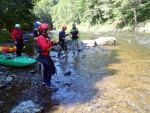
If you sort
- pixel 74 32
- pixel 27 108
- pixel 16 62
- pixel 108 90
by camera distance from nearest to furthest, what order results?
1. pixel 27 108
2. pixel 108 90
3. pixel 16 62
4. pixel 74 32

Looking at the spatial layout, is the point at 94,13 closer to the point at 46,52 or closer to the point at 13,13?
the point at 13,13

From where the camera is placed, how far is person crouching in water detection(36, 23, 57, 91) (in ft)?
21.2

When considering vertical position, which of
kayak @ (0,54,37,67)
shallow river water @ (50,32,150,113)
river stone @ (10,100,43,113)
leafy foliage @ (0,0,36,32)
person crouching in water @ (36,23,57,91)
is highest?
leafy foliage @ (0,0,36,32)

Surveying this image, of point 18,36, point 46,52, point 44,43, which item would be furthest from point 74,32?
point 44,43

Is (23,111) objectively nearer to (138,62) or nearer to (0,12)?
(138,62)

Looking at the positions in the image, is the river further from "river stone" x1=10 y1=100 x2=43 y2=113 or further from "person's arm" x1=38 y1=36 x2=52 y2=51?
"person's arm" x1=38 y1=36 x2=52 y2=51

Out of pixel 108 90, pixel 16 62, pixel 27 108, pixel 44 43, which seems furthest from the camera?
pixel 16 62

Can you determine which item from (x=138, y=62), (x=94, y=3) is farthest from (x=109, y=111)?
(x=94, y=3)

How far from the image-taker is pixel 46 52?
6.88 meters

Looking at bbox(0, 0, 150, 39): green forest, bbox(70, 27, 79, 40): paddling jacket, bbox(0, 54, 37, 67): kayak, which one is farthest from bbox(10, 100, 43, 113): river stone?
bbox(0, 0, 150, 39): green forest

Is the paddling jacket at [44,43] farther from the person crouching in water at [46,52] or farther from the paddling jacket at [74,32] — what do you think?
the paddling jacket at [74,32]

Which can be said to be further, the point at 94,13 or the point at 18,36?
the point at 94,13

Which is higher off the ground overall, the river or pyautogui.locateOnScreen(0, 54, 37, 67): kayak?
pyautogui.locateOnScreen(0, 54, 37, 67): kayak

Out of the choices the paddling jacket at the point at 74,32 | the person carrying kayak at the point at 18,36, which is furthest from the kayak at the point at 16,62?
the paddling jacket at the point at 74,32
